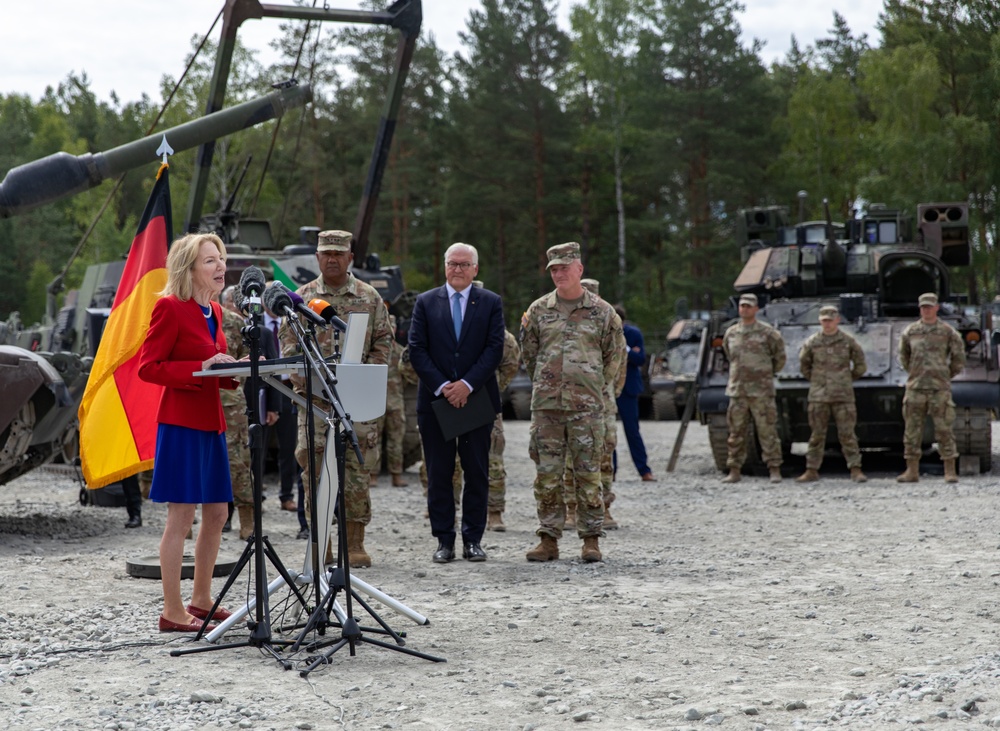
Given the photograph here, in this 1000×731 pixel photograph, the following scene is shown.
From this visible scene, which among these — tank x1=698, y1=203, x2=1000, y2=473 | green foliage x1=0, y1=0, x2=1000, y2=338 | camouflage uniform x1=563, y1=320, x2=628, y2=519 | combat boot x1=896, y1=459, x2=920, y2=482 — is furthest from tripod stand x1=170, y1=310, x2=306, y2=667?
green foliage x1=0, y1=0, x2=1000, y2=338

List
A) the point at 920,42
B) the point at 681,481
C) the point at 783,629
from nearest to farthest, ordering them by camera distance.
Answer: the point at 783,629 → the point at 681,481 → the point at 920,42

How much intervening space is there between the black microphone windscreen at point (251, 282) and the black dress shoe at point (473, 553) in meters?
3.26

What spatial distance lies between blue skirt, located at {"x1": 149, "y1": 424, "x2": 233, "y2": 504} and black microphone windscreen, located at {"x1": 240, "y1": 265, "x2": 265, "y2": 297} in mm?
866

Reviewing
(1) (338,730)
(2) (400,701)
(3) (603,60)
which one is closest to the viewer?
(1) (338,730)

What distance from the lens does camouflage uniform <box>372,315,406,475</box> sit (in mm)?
11664

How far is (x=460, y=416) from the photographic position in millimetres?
7676

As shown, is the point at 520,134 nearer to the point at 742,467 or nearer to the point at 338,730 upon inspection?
the point at 742,467

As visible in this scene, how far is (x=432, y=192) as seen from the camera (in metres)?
40.7

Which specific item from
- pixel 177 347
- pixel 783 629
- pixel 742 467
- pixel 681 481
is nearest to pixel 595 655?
pixel 783 629

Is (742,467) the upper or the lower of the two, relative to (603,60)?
lower

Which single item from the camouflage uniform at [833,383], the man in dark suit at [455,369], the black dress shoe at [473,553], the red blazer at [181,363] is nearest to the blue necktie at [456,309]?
the man in dark suit at [455,369]

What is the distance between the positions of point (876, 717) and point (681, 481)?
911 cm

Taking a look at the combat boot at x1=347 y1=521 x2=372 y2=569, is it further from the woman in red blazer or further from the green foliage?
the green foliage

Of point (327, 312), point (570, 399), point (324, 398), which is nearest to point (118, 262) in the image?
point (570, 399)
